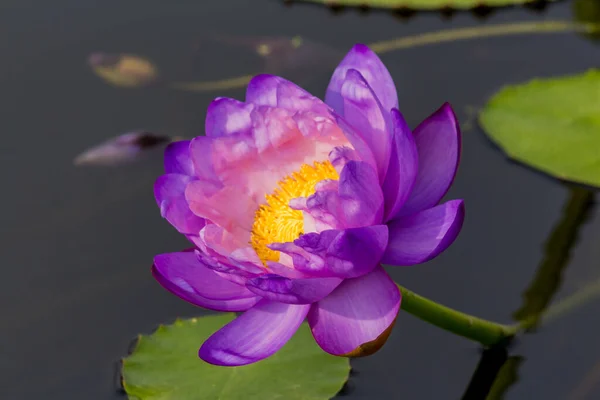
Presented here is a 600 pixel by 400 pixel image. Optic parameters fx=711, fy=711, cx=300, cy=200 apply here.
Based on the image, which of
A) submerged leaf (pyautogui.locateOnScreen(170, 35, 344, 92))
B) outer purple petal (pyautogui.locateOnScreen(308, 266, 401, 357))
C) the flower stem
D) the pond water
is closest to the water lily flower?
outer purple petal (pyautogui.locateOnScreen(308, 266, 401, 357))

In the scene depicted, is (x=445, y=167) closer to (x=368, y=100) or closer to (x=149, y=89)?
(x=368, y=100)

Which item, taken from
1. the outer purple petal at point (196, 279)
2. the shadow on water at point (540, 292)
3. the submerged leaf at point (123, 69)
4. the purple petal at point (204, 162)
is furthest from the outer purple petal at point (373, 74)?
the submerged leaf at point (123, 69)

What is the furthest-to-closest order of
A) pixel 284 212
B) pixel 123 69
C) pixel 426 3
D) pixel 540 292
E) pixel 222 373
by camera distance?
1. pixel 426 3
2. pixel 123 69
3. pixel 540 292
4. pixel 222 373
5. pixel 284 212

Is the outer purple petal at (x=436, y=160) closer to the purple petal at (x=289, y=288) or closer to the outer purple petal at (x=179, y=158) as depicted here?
the purple petal at (x=289, y=288)

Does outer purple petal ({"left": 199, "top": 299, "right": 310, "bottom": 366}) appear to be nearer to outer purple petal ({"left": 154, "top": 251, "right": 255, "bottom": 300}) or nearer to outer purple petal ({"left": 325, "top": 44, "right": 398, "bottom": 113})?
outer purple petal ({"left": 154, "top": 251, "right": 255, "bottom": 300})

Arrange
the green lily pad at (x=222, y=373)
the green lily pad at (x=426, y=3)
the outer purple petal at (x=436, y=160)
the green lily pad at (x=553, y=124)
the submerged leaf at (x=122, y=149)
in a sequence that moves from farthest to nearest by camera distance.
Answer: the green lily pad at (x=426, y=3) → the submerged leaf at (x=122, y=149) → the green lily pad at (x=553, y=124) → the green lily pad at (x=222, y=373) → the outer purple petal at (x=436, y=160)

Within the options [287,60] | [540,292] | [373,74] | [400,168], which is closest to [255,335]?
[400,168]

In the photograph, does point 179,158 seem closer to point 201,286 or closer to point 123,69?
point 201,286
